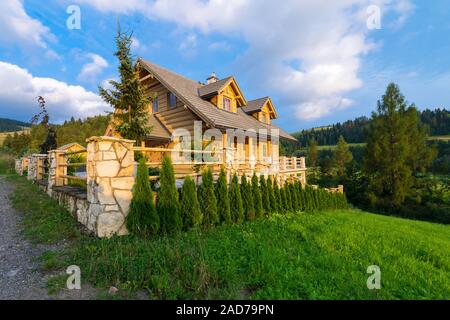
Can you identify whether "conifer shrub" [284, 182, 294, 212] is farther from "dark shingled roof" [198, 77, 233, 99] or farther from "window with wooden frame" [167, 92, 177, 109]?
"window with wooden frame" [167, 92, 177, 109]

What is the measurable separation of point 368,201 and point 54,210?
92.2ft

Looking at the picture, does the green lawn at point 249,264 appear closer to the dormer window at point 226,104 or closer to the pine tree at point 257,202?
the pine tree at point 257,202

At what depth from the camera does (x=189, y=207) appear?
5402 mm

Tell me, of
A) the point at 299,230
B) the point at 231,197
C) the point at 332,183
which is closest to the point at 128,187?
the point at 231,197

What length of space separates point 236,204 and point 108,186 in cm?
343

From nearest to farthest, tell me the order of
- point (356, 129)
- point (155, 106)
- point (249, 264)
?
point (249, 264)
point (155, 106)
point (356, 129)

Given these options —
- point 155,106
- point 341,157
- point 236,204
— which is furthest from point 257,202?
point 341,157

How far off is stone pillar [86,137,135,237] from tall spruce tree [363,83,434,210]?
26.1 m

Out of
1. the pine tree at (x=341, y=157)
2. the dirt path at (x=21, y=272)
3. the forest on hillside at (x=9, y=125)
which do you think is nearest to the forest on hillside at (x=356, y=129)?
the pine tree at (x=341, y=157)

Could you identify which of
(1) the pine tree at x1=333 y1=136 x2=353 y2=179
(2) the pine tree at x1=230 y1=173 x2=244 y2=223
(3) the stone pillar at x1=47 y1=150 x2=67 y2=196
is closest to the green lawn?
(2) the pine tree at x1=230 y1=173 x2=244 y2=223

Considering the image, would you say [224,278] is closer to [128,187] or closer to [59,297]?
[59,297]

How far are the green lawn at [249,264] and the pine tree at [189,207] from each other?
356 mm

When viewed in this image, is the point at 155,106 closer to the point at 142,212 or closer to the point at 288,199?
the point at 288,199

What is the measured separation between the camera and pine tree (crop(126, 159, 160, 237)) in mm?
4750
